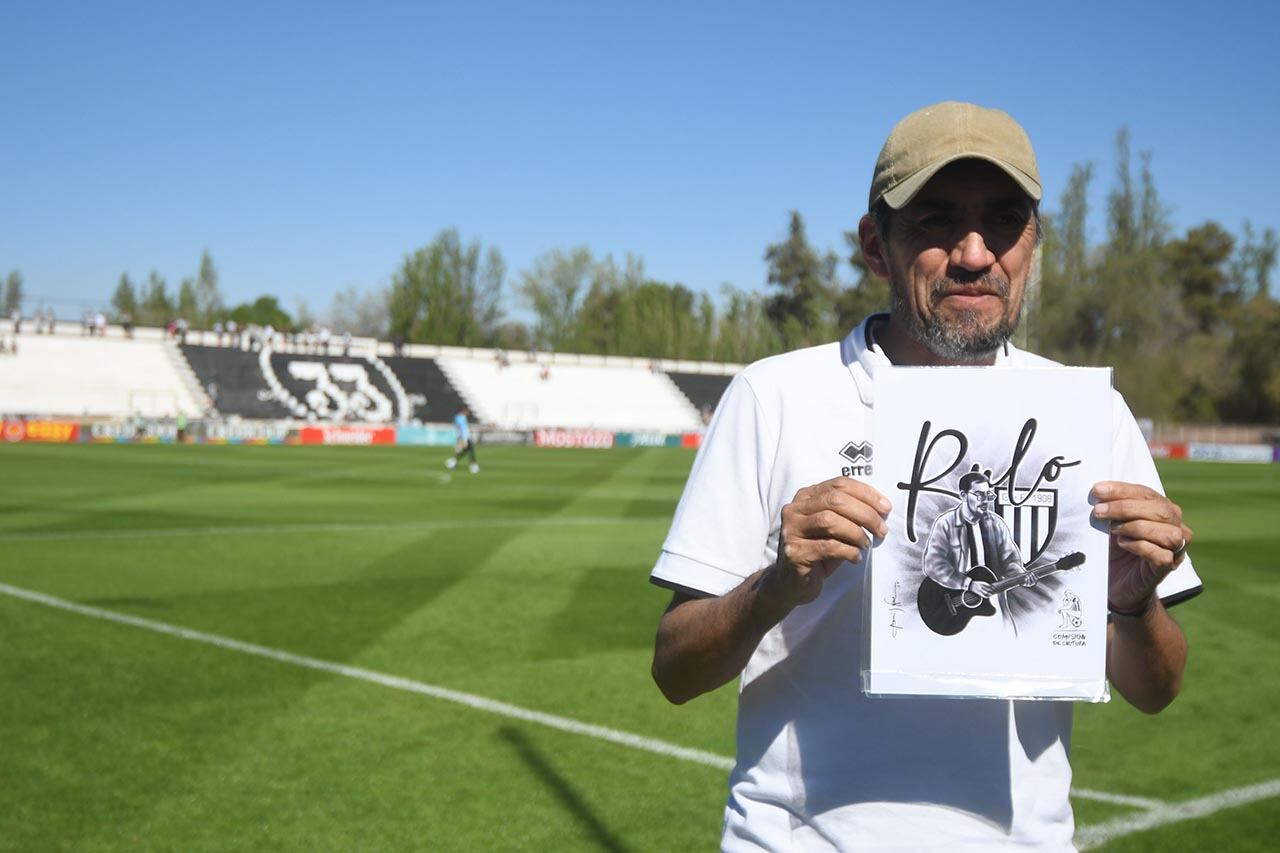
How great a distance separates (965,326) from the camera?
2221 millimetres

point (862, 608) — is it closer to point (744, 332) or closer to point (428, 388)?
point (428, 388)

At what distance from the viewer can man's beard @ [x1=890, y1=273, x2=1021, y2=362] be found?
87.4 inches

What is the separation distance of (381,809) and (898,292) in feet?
13.9

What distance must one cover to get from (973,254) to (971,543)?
1.75 feet

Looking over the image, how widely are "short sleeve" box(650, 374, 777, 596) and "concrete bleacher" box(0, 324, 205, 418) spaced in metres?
53.4

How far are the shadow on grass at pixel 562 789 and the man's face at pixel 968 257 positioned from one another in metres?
3.71

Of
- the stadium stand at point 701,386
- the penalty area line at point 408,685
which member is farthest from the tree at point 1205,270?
the penalty area line at point 408,685

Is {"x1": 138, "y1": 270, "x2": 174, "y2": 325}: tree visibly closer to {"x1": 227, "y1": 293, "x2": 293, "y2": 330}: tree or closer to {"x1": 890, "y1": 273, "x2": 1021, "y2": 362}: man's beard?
{"x1": 227, "y1": 293, "x2": 293, "y2": 330}: tree

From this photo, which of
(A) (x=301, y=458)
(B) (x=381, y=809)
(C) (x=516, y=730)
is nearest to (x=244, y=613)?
(C) (x=516, y=730)

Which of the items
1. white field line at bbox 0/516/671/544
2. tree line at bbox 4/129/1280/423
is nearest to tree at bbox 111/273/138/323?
tree line at bbox 4/129/1280/423

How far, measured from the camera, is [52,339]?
5703 cm

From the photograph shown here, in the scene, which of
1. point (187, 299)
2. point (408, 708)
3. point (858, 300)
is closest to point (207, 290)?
point (187, 299)

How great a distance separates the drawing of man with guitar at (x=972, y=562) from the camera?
6.62 feet

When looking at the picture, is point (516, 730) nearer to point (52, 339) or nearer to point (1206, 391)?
point (52, 339)
